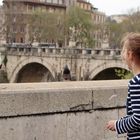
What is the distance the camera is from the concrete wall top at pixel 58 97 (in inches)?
180

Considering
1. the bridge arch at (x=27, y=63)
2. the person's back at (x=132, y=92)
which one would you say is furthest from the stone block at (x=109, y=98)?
the bridge arch at (x=27, y=63)

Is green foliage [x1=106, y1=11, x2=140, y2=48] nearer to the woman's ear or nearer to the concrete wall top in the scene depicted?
the concrete wall top

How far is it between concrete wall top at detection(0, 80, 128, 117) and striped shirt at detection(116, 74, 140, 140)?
1.41 meters

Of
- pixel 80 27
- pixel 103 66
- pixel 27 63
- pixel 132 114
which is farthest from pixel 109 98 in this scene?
pixel 80 27

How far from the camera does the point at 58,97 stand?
188 inches

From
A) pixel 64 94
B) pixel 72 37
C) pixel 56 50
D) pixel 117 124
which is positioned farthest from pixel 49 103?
pixel 72 37

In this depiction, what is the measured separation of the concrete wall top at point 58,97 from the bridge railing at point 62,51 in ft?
128

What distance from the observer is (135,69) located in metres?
3.36

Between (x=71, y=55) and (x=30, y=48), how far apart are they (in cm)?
753

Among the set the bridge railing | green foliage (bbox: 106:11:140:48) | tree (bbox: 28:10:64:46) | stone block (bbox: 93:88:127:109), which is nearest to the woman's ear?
stone block (bbox: 93:88:127:109)

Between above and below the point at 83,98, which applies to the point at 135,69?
above

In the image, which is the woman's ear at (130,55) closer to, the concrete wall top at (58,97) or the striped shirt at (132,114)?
the striped shirt at (132,114)

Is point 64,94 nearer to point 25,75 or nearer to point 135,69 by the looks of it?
point 135,69

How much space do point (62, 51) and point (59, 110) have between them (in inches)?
1890
